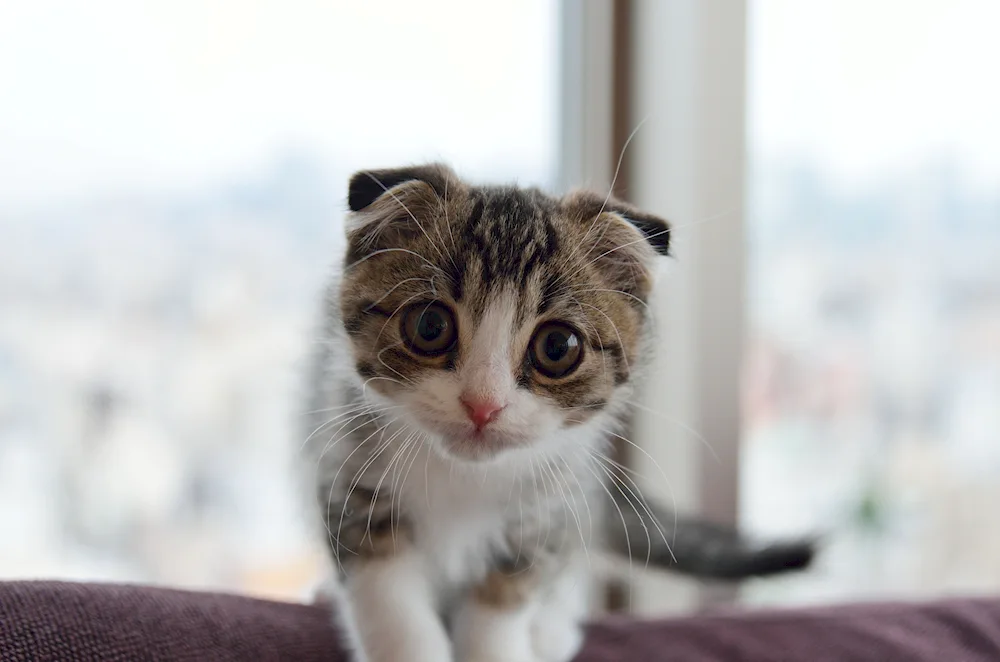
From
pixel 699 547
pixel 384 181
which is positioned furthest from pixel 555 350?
pixel 699 547

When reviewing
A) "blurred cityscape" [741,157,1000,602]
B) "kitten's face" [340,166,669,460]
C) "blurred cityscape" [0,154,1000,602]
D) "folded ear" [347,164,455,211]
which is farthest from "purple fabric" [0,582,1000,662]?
"blurred cityscape" [741,157,1000,602]

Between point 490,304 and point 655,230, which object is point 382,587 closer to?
point 490,304

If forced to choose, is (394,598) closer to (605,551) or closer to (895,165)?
(605,551)

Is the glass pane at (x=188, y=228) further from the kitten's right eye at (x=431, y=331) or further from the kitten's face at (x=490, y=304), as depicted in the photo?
the kitten's right eye at (x=431, y=331)

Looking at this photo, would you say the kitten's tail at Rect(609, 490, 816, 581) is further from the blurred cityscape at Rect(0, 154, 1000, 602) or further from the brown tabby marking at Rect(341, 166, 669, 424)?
the brown tabby marking at Rect(341, 166, 669, 424)

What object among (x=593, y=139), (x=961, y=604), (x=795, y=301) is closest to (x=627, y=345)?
(x=961, y=604)
